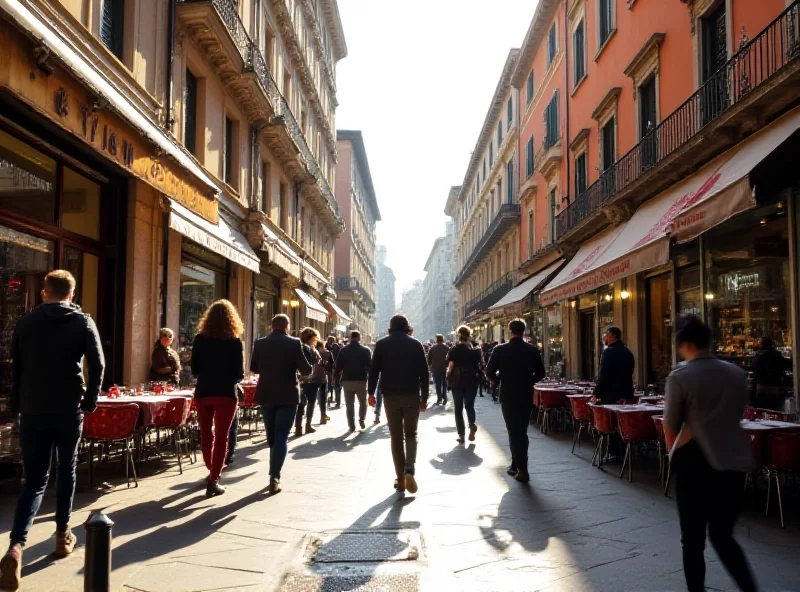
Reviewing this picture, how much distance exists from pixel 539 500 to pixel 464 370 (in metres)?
4.35

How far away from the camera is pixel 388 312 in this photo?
156 m

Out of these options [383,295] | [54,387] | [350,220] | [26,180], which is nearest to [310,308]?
[26,180]

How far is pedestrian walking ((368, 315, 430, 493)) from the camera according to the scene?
691 cm

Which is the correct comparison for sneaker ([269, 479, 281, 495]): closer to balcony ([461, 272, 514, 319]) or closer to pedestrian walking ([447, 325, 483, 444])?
pedestrian walking ([447, 325, 483, 444])

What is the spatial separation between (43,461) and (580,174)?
18384mm

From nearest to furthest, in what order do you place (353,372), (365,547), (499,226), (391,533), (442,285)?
(365,547)
(391,533)
(353,372)
(499,226)
(442,285)

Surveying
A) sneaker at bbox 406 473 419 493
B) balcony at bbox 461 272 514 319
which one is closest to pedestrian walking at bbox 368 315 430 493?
sneaker at bbox 406 473 419 493

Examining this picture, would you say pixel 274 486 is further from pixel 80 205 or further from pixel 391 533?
pixel 80 205

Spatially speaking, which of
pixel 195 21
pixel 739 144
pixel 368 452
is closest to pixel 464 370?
pixel 368 452

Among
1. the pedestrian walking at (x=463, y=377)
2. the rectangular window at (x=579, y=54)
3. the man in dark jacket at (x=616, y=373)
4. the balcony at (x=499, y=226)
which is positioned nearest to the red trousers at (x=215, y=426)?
the pedestrian walking at (x=463, y=377)

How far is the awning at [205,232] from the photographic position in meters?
9.85

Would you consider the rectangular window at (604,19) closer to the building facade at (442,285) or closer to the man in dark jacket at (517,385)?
the man in dark jacket at (517,385)

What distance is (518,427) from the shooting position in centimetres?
777

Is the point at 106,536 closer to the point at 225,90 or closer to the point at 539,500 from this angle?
the point at 539,500
